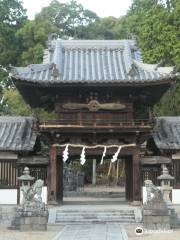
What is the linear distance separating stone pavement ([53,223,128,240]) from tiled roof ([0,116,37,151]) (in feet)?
19.4

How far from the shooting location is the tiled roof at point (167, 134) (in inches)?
908

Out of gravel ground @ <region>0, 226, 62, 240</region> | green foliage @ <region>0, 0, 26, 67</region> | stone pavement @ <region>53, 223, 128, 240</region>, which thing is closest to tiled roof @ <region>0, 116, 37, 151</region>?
stone pavement @ <region>53, 223, 128, 240</region>

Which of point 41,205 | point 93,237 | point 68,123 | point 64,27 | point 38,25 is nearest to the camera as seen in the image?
point 93,237

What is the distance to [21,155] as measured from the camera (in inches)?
917

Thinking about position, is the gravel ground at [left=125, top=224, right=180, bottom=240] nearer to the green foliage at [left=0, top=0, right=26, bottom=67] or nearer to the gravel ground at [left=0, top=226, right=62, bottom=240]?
the gravel ground at [left=0, top=226, right=62, bottom=240]

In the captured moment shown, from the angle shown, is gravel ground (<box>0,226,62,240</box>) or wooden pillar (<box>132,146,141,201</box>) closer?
gravel ground (<box>0,226,62,240</box>)

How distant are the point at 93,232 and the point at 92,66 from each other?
32.9 ft

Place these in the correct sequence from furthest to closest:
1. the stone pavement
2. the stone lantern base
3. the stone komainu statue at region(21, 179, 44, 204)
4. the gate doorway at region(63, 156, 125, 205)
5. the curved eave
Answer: the gate doorway at region(63, 156, 125, 205) < the curved eave < the stone komainu statue at region(21, 179, 44, 204) < the stone lantern base < the stone pavement

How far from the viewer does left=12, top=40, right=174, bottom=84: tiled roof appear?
2164 cm

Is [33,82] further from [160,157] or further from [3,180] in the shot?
[160,157]

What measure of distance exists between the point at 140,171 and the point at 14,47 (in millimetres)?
31961

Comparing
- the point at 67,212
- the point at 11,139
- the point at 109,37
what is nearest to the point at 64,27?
the point at 109,37

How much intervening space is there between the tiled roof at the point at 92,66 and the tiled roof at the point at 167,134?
332 cm

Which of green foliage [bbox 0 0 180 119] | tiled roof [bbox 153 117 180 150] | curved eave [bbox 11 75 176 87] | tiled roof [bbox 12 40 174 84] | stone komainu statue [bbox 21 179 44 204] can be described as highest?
green foliage [bbox 0 0 180 119]
